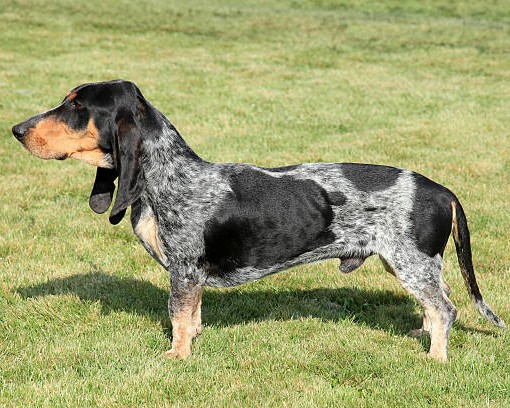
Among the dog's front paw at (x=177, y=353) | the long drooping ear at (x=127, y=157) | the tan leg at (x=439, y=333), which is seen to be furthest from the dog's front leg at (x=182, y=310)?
the tan leg at (x=439, y=333)

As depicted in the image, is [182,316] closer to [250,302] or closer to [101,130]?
[250,302]

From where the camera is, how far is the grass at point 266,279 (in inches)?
212

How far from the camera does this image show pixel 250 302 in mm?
7039

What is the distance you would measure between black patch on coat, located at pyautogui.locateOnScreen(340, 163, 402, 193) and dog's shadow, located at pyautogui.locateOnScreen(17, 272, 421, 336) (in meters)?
1.53

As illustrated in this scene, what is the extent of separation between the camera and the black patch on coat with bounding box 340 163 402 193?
5.72 metres

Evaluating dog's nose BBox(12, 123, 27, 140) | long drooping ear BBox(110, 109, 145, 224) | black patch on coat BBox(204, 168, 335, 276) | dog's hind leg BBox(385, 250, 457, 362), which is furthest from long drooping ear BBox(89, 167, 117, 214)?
dog's hind leg BBox(385, 250, 457, 362)

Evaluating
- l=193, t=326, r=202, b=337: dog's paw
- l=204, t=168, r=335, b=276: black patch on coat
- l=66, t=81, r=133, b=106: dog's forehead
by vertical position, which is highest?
l=66, t=81, r=133, b=106: dog's forehead

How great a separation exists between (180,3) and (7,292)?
3431cm

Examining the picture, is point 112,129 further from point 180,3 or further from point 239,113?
point 180,3

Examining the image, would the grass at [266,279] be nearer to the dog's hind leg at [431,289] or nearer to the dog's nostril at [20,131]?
the dog's hind leg at [431,289]

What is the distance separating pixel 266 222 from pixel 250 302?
162cm

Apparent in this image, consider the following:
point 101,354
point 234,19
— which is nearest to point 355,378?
point 101,354

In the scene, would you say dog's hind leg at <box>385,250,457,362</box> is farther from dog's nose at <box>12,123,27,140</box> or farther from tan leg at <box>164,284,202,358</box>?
dog's nose at <box>12,123,27,140</box>

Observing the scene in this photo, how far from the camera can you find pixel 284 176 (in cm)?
585
